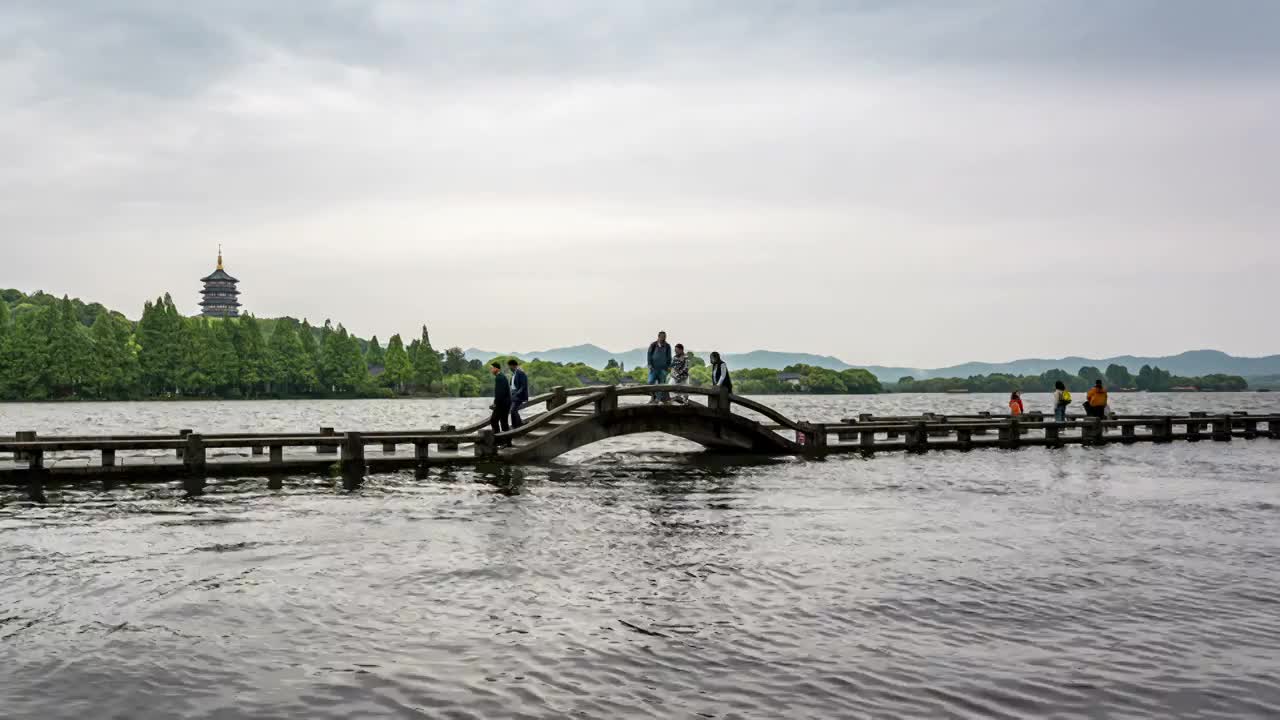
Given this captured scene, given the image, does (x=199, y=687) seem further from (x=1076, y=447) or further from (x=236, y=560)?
(x=1076, y=447)

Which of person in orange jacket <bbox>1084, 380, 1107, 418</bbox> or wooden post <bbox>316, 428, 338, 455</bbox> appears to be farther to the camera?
person in orange jacket <bbox>1084, 380, 1107, 418</bbox>

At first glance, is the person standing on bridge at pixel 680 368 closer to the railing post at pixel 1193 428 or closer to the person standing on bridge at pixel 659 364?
the person standing on bridge at pixel 659 364

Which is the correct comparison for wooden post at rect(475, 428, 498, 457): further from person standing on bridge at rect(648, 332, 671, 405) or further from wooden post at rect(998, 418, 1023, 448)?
wooden post at rect(998, 418, 1023, 448)

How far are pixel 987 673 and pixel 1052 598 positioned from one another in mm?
3431

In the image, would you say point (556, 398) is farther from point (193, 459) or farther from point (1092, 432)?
point (1092, 432)

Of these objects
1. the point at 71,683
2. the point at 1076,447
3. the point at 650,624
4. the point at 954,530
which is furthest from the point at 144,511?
the point at 1076,447

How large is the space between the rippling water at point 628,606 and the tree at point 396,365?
164523 millimetres

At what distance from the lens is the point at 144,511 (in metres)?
17.4

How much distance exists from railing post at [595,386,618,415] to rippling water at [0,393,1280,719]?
6.82m

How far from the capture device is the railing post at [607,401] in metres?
27.1

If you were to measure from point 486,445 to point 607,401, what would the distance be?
3762mm

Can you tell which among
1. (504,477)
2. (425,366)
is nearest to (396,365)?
(425,366)

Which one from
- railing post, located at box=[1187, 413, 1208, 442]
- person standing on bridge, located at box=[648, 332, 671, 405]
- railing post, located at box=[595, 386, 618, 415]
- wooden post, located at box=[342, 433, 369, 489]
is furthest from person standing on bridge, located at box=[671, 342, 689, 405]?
railing post, located at box=[1187, 413, 1208, 442]

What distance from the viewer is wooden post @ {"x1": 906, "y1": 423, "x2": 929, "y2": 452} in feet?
111
